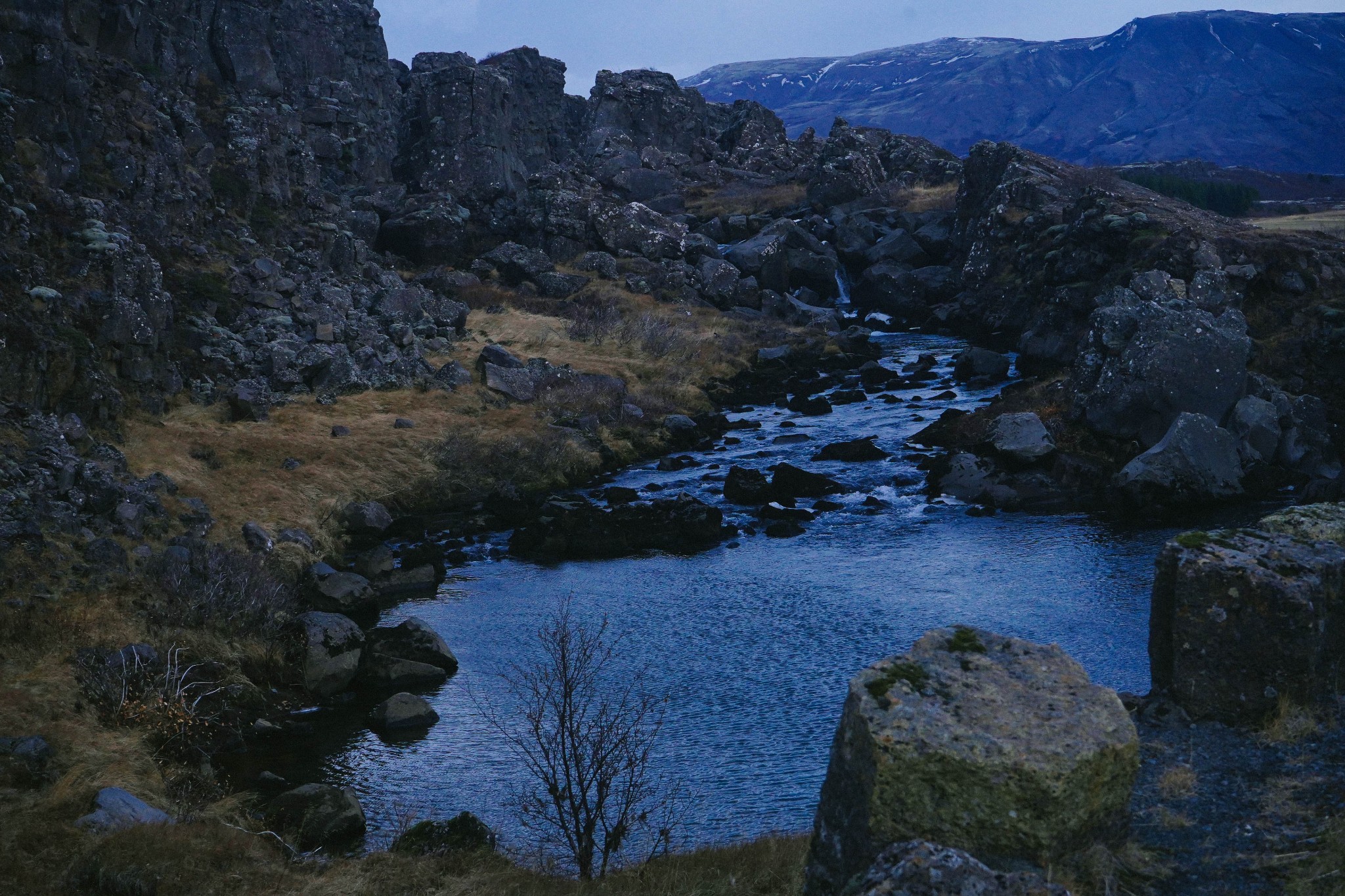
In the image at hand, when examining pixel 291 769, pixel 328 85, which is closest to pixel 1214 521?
pixel 291 769

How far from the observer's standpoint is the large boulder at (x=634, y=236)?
77062mm

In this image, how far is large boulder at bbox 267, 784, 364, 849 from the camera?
53.5 feet

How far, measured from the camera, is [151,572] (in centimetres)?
2442

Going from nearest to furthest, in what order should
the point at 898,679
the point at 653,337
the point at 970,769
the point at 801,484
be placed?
the point at 970,769 < the point at 898,679 < the point at 801,484 < the point at 653,337

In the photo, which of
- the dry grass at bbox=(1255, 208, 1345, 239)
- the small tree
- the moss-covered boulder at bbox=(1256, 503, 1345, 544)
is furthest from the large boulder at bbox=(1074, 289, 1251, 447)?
the dry grass at bbox=(1255, 208, 1345, 239)

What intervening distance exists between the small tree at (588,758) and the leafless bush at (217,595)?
19.2 feet

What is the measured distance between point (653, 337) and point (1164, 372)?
28726 millimetres

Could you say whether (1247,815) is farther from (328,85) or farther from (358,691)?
(328,85)

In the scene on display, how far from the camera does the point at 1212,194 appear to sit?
367ft

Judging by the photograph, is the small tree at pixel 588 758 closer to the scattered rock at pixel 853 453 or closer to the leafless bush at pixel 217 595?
the leafless bush at pixel 217 595

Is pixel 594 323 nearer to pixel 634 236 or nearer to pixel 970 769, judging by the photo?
pixel 634 236

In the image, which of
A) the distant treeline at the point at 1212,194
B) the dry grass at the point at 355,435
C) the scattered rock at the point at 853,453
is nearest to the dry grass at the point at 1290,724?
the dry grass at the point at 355,435

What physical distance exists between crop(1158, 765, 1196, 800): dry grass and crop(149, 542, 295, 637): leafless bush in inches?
743

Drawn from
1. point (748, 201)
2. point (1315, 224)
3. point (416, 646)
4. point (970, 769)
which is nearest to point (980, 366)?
point (1315, 224)
